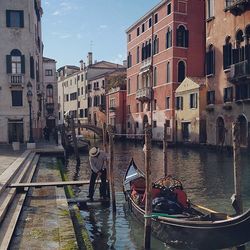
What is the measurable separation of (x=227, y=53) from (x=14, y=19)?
45.1ft

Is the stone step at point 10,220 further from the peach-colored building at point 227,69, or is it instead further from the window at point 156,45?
the window at point 156,45

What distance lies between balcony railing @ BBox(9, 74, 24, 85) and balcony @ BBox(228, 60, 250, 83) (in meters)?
13.0

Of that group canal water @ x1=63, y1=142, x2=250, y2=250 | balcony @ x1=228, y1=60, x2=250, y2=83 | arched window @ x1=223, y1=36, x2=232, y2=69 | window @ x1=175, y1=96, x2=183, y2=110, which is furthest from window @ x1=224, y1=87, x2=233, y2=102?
window @ x1=175, y1=96, x2=183, y2=110

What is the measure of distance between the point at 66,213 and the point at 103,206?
2.39m

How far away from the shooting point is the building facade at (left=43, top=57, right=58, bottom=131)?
47781mm

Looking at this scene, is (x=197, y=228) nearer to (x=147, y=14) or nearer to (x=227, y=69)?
(x=227, y=69)

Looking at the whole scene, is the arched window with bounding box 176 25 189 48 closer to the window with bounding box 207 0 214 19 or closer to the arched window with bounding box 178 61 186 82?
the arched window with bounding box 178 61 186 82

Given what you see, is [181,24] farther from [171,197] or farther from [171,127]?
[171,197]

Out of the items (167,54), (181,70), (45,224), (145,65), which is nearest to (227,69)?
(181,70)

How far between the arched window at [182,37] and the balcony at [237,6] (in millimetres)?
6924

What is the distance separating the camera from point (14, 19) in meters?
23.9

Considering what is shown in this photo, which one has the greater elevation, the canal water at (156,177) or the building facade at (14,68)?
the building facade at (14,68)

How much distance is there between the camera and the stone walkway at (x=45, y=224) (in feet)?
18.5

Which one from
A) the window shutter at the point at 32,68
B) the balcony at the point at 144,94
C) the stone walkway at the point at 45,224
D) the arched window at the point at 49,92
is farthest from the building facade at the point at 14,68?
the arched window at the point at 49,92
